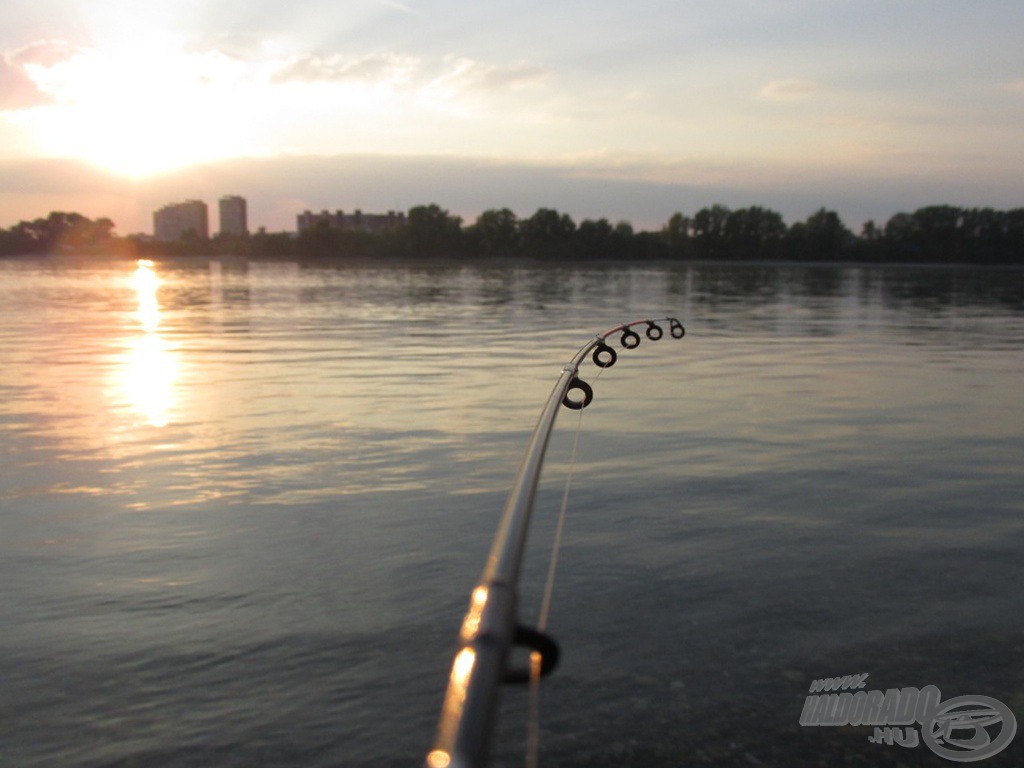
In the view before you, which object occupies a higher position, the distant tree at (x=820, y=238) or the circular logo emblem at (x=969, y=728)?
the distant tree at (x=820, y=238)

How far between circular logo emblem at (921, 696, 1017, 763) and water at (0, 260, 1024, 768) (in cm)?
7

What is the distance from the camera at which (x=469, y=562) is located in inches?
255

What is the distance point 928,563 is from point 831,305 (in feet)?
121

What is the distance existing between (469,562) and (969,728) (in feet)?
9.84

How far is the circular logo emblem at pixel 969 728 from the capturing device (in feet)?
14.1

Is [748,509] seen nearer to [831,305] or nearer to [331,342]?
[331,342]

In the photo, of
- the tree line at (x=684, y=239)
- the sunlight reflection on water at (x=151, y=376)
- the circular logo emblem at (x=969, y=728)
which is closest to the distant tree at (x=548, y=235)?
the tree line at (x=684, y=239)

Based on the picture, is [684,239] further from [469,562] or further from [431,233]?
[469,562]

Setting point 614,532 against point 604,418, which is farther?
point 604,418

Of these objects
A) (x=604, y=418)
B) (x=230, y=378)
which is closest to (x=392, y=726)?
(x=604, y=418)

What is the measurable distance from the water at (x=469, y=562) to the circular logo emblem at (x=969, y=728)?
0.07m

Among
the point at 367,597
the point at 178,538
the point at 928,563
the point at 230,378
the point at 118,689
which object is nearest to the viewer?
the point at 118,689

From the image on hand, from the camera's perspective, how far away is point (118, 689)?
15.5 feet

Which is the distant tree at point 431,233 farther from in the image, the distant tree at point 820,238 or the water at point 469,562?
the water at point 469,562
